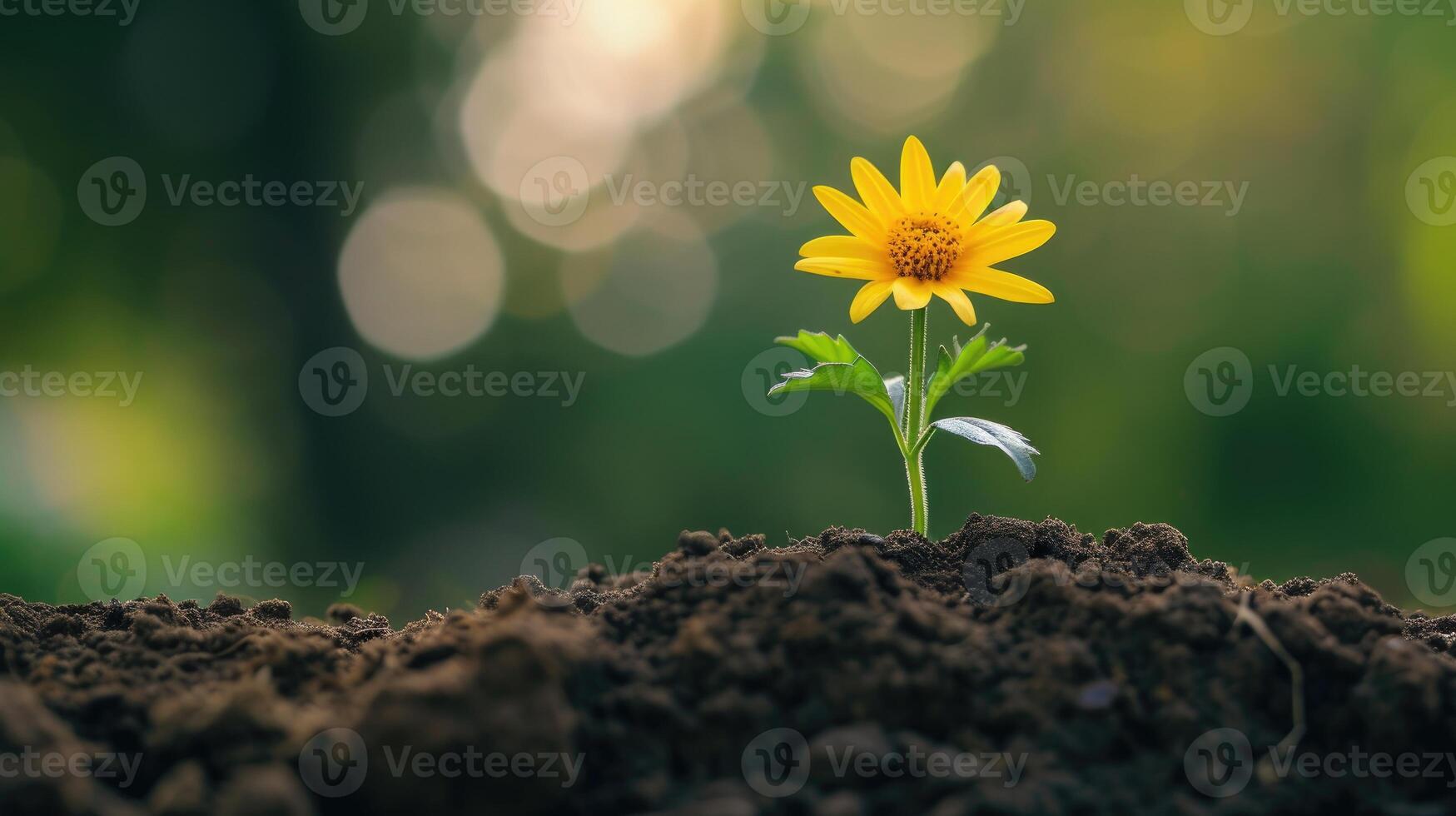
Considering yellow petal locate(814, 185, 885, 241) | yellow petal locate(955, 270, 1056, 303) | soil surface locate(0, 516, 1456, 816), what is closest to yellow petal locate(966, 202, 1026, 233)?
yellow petal locate(955, 270, 1056, 303)

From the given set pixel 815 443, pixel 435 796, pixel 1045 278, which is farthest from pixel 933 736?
pixel 1045 278

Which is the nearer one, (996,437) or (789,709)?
(789,709)

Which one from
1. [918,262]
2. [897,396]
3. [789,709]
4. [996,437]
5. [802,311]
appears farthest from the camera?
[802,311]

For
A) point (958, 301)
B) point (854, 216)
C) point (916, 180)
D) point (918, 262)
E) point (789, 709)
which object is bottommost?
point (789, 709)

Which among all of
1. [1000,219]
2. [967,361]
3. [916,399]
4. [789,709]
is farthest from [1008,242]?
[789,709]

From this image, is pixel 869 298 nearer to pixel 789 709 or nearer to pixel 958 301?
pixel 958 301

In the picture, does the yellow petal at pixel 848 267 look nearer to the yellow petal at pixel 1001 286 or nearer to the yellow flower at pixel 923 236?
the yellow flower at pixel 923 236

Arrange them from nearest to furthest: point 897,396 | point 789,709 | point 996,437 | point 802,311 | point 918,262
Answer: point 789,709, point 996,437, point 918,262, point 897,396, point 802,311
